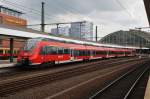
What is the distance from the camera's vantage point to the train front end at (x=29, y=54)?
1111 inches

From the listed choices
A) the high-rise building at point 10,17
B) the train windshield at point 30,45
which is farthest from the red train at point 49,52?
the high-rise building at point 10,17

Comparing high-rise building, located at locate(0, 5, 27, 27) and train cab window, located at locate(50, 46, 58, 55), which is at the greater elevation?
high-rise building, located at locate(0, 5, 27, 27)

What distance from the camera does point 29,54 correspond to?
28469mm

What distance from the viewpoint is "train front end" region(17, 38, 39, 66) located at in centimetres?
2822

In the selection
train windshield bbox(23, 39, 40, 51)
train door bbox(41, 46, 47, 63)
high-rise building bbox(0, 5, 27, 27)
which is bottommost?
train door bbox(41, 46, 47, 63)

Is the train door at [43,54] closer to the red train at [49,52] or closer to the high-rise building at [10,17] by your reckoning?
the red train at [49,52]

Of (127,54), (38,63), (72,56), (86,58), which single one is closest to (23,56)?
(38,63)

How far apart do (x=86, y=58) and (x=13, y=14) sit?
69128mm

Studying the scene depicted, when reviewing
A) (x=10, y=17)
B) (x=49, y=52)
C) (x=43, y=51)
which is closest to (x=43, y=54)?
(x=43, y=51)

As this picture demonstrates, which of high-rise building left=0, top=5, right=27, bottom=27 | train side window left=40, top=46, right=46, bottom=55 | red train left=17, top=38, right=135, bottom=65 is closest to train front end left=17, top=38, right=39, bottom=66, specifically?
red train left=17, top=38, right=135, bottom=65

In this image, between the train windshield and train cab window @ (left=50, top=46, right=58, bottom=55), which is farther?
train cab window @ (left=50, top=46, right=58, bottom=55)

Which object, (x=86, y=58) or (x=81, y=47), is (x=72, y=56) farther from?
(x=86, y=58)

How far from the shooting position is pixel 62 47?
35.4 metres

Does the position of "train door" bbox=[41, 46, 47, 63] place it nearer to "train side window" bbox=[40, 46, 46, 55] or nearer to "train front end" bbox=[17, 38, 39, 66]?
"train side window" bbox=[40, 46, 46, 55]
